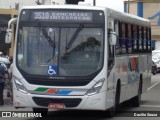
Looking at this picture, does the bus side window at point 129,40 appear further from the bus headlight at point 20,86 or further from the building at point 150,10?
the building at point 150,10

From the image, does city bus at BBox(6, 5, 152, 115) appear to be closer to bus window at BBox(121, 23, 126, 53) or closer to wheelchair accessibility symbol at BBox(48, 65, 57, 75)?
wheelchair accessibility symbol at BBox(48, 65, 57, 75)

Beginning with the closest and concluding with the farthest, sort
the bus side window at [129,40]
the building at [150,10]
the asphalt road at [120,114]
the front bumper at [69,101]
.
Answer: the front bumper at [69,101] → the asphalt road at [120,114] → the bus side window at [129,40] → the building at [150,10]

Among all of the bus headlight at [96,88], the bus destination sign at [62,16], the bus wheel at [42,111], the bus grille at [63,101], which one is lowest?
the bus wheel at [42,111]

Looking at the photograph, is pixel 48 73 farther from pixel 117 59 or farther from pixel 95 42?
pixel 117 59

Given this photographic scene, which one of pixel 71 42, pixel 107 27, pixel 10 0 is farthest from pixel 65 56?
pixel 10 0

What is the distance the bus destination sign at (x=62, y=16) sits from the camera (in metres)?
14.5

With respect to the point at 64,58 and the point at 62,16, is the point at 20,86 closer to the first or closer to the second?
the point at 64,58

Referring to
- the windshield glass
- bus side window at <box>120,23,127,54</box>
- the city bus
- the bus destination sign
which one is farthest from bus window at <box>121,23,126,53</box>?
the bus destination sign

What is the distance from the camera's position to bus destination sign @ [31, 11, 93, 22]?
14.5 meters

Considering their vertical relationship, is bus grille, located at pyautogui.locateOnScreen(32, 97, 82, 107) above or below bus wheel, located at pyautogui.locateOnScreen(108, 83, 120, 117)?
above

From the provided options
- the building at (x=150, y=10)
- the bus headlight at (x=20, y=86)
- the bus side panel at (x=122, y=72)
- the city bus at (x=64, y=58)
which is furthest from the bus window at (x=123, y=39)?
the building at (x=150, y=10)

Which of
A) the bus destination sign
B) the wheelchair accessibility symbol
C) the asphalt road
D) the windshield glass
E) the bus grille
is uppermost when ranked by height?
the bus destination sign

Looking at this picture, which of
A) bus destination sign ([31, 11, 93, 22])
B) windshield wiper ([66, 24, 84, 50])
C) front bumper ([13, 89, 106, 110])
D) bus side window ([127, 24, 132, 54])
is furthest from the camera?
bus side window ([127, 24, 132, 54])

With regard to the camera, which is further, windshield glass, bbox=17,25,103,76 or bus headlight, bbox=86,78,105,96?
windshield glass, bbox=17,25,103,76
